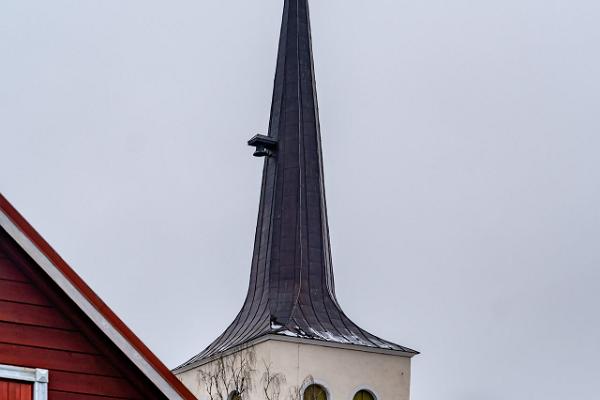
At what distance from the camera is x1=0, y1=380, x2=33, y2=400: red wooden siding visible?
1391cm

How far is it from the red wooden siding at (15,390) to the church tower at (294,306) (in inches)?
1201

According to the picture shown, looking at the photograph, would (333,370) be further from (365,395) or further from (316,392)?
(365,395)

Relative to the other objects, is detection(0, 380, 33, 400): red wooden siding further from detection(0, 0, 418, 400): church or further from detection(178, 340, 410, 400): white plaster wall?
detection(178, 340, 410, 400): white plaster wall

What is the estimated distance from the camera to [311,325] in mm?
48188

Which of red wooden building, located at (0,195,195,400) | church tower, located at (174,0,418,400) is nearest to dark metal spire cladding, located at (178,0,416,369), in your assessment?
church tower, located at (174,0,418,400)

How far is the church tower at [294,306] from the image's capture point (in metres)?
46.8

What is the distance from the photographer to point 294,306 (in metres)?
48.6

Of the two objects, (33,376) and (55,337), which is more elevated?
(55,337)

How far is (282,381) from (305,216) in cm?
652

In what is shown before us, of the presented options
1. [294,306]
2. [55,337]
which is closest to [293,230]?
[294,306]

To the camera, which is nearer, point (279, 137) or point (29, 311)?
point (29, 311)

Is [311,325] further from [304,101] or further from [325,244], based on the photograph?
[304,101]

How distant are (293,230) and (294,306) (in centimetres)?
280

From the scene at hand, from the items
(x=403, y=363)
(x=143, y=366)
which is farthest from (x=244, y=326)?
(x=143, y=366)
